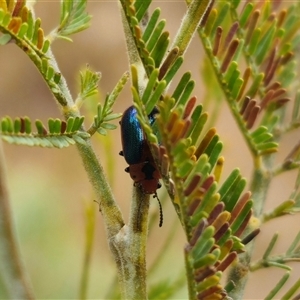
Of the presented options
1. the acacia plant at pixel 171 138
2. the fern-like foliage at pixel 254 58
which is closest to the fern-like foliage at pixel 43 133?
the acacia plant at pixel 171 138

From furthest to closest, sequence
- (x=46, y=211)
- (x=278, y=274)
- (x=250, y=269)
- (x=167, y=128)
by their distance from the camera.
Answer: (x=278, y=274), (x=46, y=211), (x=250, y=269), (x=167, y=128)

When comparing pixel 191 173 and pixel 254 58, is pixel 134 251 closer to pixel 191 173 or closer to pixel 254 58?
pixel 191 173

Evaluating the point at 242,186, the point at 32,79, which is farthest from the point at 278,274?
the point at 242,186

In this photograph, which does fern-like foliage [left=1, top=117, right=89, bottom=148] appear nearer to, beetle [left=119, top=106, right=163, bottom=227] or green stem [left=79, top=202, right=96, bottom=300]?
beetle [left=119, top=106, right=163, bottom=227]

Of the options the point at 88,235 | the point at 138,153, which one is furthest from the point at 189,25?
the point at 88,235

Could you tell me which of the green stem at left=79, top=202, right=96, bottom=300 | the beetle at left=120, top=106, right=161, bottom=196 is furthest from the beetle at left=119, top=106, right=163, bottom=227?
the green stem at left=79, top=202, right=96, bottom=300

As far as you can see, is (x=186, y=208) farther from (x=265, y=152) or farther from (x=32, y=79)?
(x=32, y=79)

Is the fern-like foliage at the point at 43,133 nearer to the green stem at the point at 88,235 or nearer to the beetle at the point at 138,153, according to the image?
the beetle at the point at 138,153
